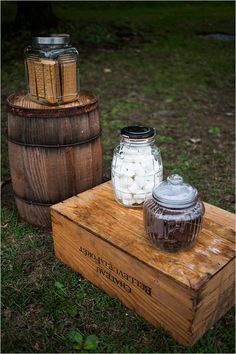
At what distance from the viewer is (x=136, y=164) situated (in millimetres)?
2209

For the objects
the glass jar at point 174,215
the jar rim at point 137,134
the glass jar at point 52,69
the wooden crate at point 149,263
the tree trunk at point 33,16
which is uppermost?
the tree trunk at point 33,16

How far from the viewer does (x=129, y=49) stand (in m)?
8.30

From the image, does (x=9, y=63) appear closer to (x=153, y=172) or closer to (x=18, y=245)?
(x=18, y=245)

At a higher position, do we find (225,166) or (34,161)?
(34,161)

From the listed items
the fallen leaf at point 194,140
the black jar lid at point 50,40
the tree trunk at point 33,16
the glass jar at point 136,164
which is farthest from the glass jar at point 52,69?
the tree trunk at point 33,16

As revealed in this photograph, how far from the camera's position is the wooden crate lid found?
6.16 feet

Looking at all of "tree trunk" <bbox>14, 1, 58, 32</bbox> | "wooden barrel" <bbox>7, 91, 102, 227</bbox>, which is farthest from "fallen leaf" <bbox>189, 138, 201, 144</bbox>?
"tree trunk" <bbox>14, 1, 58, 32</bbox>

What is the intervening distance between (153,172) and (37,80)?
97 cm

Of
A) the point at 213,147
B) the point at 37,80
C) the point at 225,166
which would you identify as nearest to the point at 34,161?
the point at 37,80

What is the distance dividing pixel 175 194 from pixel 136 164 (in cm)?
39

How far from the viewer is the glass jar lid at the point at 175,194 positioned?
6.11ft

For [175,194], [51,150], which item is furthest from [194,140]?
[175,194]

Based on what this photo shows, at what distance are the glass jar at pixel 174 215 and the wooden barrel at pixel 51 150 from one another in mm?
845

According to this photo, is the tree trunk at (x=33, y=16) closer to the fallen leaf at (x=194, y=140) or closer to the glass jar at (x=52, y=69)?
the fallen leaf at (x=194, y=140)
